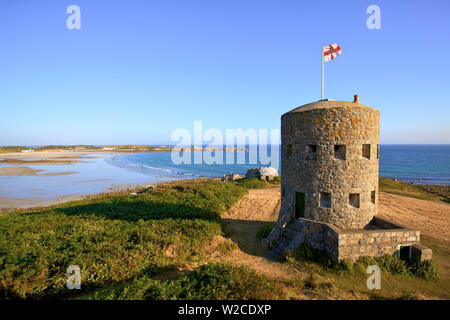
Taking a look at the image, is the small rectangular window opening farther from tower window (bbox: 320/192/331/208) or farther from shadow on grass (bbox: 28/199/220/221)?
shadow on grass (bbox: 28/199/220/221)

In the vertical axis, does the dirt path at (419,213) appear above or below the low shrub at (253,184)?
below

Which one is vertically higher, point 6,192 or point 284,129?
point 284,129

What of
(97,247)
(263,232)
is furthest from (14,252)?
(263,232)

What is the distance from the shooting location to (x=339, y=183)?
10.3 metres

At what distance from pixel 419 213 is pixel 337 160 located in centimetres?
1414

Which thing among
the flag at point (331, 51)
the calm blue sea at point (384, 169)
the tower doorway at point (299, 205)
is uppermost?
the flag at point (331, 51)

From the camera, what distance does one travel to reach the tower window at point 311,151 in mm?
10641

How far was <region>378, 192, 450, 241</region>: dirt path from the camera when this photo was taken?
1454 centimetres

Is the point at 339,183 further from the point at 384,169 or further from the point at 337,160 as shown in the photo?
the point at 384,169

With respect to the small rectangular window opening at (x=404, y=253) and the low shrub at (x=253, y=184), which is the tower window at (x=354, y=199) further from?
the low shrub at (x=253, y=184)

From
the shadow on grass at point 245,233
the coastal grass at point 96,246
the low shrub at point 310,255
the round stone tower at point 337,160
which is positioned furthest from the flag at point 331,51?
the coastal grass at point 96,246
